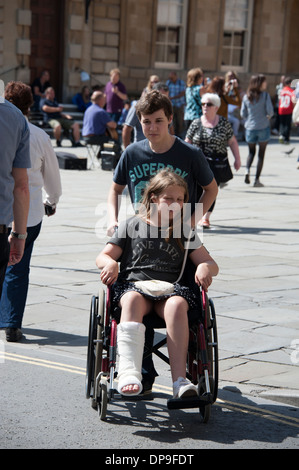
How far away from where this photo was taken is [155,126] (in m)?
5.51

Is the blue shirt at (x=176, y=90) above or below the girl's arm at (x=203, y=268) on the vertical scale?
below

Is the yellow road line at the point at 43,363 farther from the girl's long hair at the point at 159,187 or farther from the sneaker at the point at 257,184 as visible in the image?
the sneaker at the point at 257,184

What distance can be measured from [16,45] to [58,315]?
1901 centimetres

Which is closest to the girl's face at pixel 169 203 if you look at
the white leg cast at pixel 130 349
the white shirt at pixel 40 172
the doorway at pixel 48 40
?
the white leg cast at pixel 130 349

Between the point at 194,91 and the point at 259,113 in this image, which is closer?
the point at 259,113

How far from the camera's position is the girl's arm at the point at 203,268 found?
16.6 ft

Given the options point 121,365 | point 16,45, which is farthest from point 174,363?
point 16,45

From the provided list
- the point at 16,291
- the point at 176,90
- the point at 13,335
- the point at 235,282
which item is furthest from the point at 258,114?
the point at 13,335

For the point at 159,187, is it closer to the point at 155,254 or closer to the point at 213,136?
the point at 155,254

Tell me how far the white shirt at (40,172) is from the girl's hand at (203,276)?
2080 millimetres

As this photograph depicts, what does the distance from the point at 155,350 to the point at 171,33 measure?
25106 mm

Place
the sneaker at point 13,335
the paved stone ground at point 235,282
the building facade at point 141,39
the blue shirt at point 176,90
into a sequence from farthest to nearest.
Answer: the building facade at point 141,39 < the blue shirt at point 176,90 < the sneaker at point 13,335 < the paved stone ground at point 235,282

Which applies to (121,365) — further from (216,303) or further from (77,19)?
(77,19)
